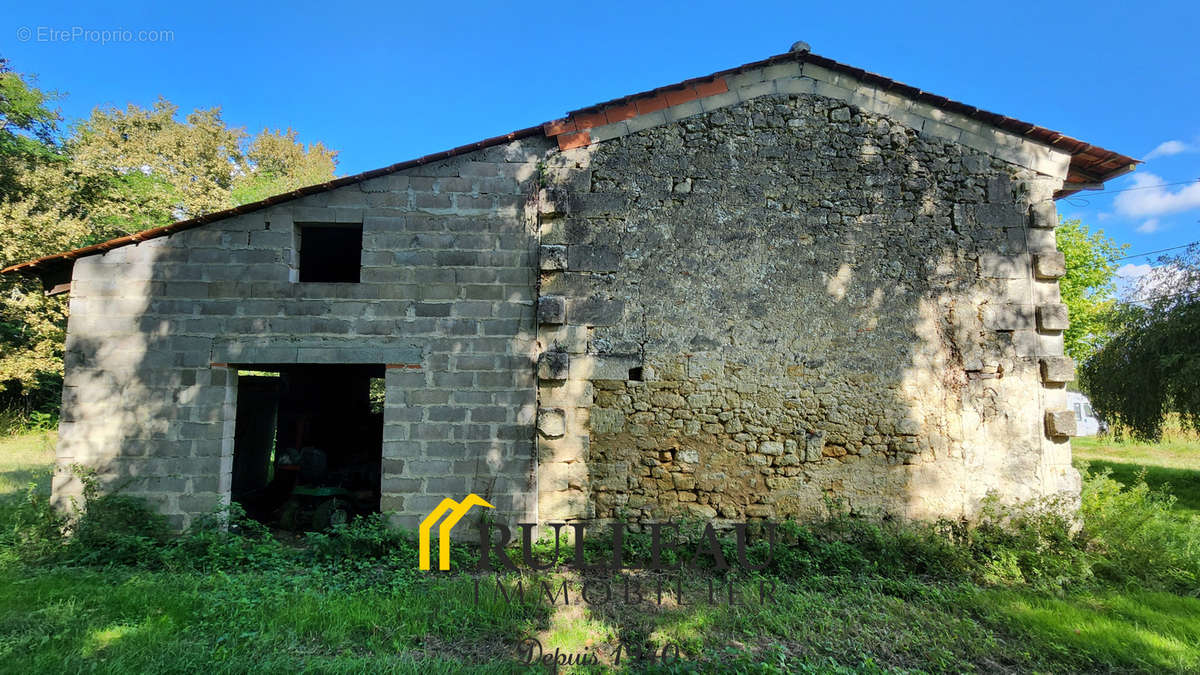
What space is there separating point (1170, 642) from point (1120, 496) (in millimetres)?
2388

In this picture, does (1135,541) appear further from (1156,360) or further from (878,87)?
(1156,360)

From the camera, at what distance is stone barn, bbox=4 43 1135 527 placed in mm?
5730

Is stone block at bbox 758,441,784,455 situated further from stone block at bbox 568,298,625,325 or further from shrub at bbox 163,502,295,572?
shrub at bbox 163,502,295,572

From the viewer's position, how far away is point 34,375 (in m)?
15.4

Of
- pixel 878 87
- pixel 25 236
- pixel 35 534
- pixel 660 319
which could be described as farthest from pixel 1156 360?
pixel 25 236

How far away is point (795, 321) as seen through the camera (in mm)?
6043

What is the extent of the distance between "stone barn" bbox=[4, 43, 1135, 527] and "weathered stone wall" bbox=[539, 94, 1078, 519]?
0.03 m

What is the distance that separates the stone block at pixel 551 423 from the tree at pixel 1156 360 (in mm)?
12671

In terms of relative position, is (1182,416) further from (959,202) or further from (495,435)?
(495,435)

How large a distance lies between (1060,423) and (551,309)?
229 inches

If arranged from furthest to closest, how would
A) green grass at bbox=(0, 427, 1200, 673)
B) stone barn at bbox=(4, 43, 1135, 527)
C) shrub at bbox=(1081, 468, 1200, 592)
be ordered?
stone barn at bbox=(4, 43, 1135, 527), shrub at bbox=(1081, 468, 1200, 592), green grass at bbox=(0, 427, 1200, 673)

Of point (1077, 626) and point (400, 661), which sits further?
point (1077, 626)

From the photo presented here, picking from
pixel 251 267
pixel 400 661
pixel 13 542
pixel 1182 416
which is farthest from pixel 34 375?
pixel 1182 416

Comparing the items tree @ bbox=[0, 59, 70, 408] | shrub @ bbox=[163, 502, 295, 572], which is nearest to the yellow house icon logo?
shrub @ bbox=[163, 502, 295, 572]
